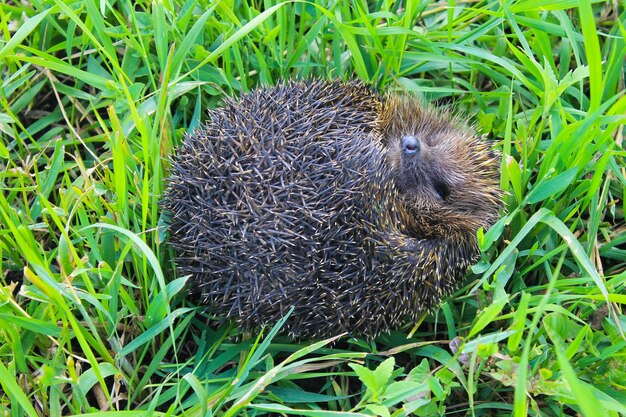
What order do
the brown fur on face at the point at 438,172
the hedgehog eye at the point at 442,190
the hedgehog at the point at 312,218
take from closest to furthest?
the hedgehog at the point at 312,218 < the brown fur on face at the point at 438,172 < the hedgehog eye at the point at 442,190

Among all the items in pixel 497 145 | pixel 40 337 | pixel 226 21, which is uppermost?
pixel 226 21

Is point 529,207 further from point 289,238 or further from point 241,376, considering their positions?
point 241,376

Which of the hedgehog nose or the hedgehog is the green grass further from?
the hedgehog nose

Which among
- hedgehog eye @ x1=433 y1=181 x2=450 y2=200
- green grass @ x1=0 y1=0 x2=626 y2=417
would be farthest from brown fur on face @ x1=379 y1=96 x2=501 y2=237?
green grass @ x1=0 y1=0 x2=626 y2=417

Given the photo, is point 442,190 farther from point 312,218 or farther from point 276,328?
point 276,328

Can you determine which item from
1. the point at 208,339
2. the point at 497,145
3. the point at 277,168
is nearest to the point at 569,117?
the point at 497,145

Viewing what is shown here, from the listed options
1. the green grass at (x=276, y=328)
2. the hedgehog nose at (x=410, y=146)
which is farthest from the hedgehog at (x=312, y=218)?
the green grass at (x=276, y=328)

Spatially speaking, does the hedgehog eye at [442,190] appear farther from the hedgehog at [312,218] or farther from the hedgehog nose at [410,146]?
the hedgehog nose at [410,146]
